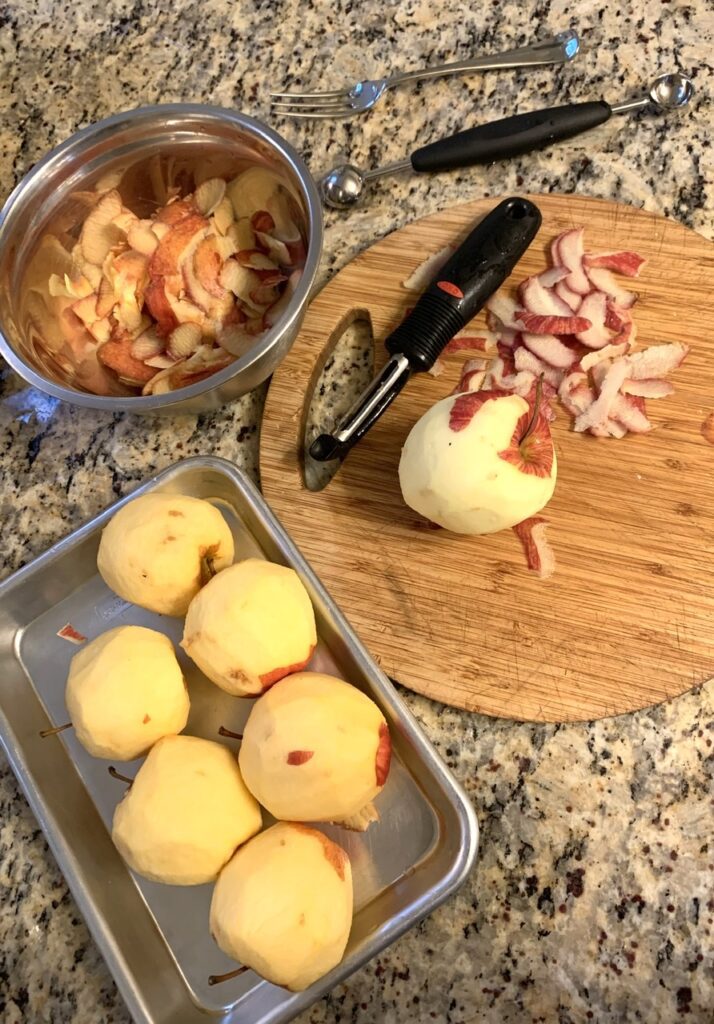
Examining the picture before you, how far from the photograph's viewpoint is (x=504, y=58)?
4.31ft

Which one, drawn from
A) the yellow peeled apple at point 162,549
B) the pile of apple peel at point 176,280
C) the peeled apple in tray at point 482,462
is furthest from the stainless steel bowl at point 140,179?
the peeled apple in tray at point 482,462

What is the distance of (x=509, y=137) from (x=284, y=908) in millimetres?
1168

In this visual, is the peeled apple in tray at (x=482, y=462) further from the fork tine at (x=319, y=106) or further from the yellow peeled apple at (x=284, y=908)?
the fork tine at (x=319, y=106)

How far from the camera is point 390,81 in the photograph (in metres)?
1.33

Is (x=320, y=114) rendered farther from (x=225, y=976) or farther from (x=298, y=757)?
(x=225, y=976)

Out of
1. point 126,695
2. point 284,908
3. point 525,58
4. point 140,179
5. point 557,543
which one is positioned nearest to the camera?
point 284,908

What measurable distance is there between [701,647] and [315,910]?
582 mm

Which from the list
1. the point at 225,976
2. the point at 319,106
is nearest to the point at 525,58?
the point at 319,106

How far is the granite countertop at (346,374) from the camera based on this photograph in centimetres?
91

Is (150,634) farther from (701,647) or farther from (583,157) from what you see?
(583,157)

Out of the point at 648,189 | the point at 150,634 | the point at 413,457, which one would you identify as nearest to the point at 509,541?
the point at 413,457

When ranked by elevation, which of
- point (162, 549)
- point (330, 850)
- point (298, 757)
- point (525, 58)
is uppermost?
point (525, 58)

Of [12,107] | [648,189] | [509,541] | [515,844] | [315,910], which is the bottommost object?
[515,844]

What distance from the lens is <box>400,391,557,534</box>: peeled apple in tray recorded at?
946 millimetres
